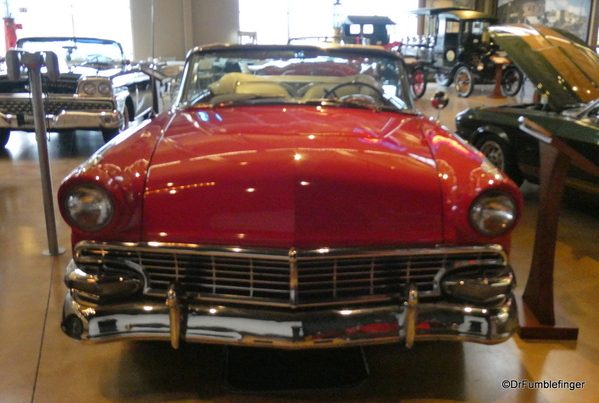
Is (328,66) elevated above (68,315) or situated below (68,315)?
above

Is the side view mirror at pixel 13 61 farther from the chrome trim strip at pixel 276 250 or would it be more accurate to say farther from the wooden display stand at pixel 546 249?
the wooden display stand at pixel 546 249

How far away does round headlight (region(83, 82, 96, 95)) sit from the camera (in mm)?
6070

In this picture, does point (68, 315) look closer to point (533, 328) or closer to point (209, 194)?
point (209, 194)

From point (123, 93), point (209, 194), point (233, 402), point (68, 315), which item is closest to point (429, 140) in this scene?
point (209, 194)

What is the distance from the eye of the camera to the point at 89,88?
20.0ft

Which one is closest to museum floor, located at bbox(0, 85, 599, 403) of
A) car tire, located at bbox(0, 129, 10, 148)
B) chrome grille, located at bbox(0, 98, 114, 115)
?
chrome grille, located at bbox(0, 98, 114, 115)

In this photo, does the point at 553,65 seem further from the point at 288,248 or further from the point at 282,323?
the point at 282,323

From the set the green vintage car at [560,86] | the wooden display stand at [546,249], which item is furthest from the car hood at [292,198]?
the green vintage car at [560,86]

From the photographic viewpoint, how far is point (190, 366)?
2.40 m

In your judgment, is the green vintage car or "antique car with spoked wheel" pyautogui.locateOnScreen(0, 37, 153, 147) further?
"antique car with spoked wheel" pyautogui.locateOnScreen(0, 37, 153, 147)

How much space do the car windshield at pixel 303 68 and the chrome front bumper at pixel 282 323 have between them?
1.48 meters

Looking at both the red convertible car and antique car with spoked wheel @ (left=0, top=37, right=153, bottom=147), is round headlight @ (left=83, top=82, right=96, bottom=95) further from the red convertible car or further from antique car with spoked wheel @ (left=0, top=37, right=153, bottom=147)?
the red convertible car

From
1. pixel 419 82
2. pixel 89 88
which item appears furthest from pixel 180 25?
pixel 89 88

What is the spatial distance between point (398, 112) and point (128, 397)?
192cm
